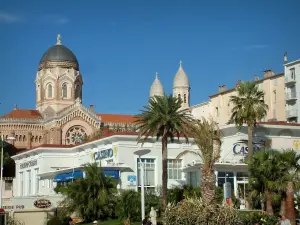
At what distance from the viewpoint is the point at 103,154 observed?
6144 centimetres

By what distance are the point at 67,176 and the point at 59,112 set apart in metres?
60.0

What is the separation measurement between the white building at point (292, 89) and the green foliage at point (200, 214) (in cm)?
5639

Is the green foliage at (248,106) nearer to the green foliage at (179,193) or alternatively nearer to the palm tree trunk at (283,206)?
the green foliage at (179,193)

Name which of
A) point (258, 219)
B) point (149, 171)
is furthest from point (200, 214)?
point (149, 171)

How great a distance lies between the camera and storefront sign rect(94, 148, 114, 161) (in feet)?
196

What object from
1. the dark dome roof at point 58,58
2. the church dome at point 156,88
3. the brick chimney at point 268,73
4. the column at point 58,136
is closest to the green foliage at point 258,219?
the brick chimney at point 268,73

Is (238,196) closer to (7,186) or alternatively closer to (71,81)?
(7,186)

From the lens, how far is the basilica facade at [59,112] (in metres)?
118

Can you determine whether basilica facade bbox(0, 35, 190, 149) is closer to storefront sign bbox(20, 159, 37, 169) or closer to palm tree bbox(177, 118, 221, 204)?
storefront sign bbox(20, 159, 37, 169)

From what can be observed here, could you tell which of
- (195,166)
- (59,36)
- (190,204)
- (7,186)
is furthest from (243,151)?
(59,36)

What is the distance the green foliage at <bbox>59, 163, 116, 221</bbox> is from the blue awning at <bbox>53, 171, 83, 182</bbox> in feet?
25.1

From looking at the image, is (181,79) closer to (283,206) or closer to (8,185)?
(8,185)

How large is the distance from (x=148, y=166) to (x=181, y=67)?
232 ft

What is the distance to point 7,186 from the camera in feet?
289
